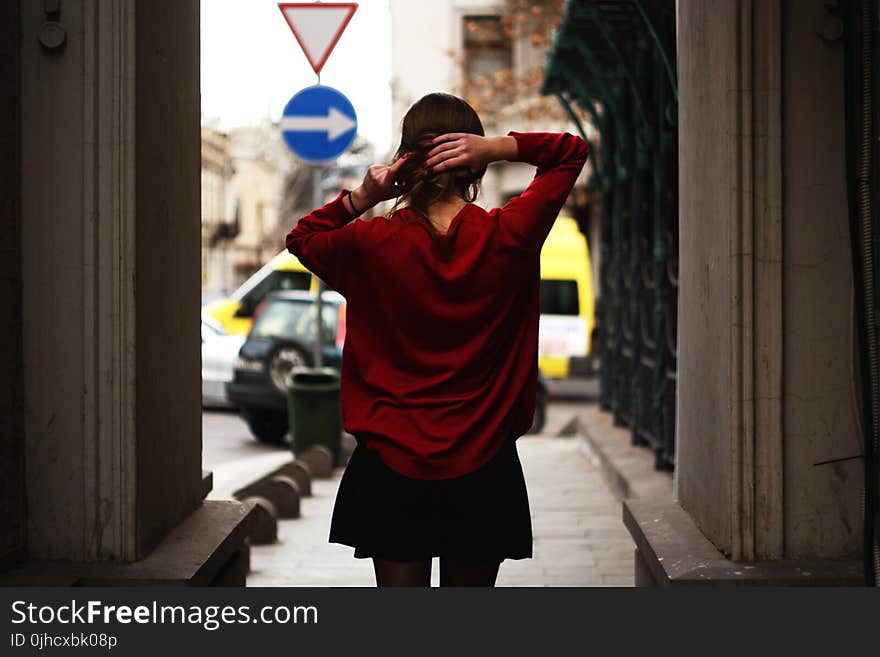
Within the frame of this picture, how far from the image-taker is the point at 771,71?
3631mm

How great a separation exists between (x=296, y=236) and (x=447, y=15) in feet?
94.8

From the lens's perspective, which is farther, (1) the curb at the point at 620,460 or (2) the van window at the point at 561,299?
(2) the van window at the point at 561,299

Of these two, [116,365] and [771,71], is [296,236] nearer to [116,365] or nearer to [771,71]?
[116,365]

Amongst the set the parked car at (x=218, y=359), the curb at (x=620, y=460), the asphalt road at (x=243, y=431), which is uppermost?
the parked car at (x=218, y=359)

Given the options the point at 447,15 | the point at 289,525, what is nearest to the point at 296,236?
the point at 289,525

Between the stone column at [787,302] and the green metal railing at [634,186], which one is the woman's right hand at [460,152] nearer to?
the stone column at [787,302]

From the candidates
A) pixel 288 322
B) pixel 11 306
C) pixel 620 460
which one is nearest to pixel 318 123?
pixel 620 460

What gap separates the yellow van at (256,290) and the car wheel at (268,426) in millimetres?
3849

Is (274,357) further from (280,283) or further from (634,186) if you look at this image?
(634,186)

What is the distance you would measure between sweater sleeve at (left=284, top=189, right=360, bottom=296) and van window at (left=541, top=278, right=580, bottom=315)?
1839 cm

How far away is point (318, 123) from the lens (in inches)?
408

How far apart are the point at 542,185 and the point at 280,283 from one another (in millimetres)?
17031

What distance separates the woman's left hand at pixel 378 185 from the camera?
110 inches

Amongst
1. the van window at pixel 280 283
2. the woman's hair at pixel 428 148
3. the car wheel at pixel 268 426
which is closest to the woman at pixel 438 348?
the woman's hair at pixel 428 148
